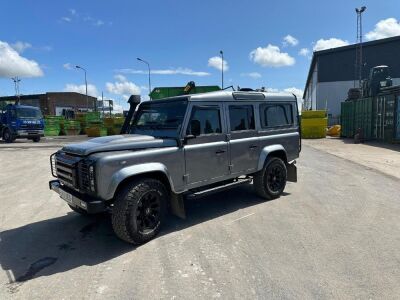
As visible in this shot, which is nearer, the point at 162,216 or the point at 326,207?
the point at 162,216

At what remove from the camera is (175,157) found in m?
4.87

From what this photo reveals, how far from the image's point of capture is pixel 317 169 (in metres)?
10.4

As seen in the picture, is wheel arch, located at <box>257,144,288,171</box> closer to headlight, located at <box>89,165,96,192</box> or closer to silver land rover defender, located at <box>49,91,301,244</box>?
silver land rover defender, located at <box>49,91,301,244</box>

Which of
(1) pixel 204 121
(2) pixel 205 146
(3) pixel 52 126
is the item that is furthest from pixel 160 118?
(3) pixel 52 126

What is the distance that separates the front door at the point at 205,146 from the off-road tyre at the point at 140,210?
64 cm

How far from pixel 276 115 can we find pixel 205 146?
233cm

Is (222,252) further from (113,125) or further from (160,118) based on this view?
(113,125)

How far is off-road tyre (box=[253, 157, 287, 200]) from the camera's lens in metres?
6.54

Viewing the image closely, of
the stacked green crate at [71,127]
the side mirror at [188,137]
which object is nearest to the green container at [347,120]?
the side mirror at [188,137]

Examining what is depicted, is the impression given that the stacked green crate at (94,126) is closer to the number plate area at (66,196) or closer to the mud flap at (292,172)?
the mud flap at (292,172)

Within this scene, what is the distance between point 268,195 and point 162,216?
271cm

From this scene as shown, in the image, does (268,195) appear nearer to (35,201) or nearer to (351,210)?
(351,210)

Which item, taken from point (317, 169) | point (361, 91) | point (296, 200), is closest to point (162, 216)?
point (296, 200)

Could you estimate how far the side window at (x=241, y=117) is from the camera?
5.88 meters
